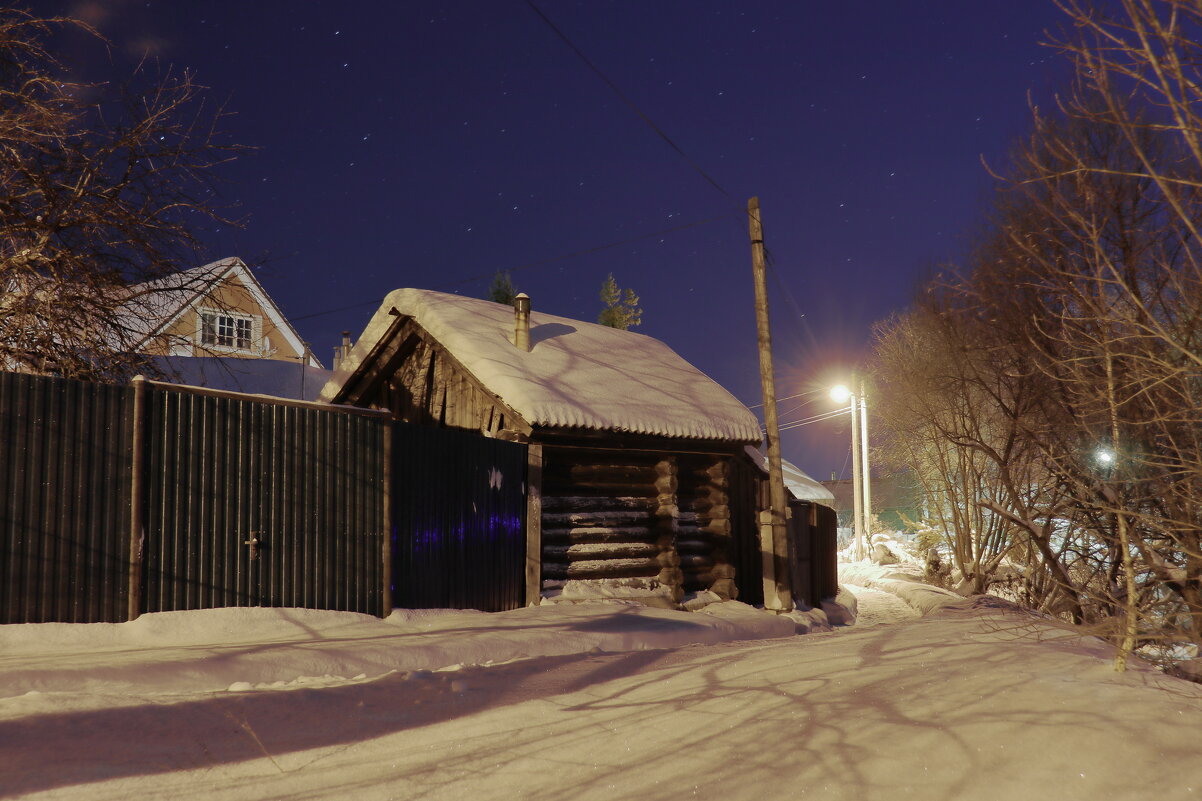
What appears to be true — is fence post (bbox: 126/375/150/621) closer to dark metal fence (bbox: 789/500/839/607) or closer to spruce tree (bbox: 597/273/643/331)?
dark metal fence (bbox: 789/500/839/607)

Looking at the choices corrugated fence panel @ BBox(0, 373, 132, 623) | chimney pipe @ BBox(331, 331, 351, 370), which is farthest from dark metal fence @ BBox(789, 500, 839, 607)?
chimney pipe @ BBox(331, 331, 351, 370)

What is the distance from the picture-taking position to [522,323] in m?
13.5

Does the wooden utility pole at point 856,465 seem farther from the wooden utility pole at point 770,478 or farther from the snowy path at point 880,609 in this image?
the wooden utility pole at point 770,478

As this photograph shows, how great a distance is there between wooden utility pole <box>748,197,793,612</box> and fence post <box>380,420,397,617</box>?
6.73 m

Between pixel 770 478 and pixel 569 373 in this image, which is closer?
pixel 569 373

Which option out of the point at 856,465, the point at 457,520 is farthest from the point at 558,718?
the point at 856,465

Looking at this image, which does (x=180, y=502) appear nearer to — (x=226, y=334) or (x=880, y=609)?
(x=880, y=609)

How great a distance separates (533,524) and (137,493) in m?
5.31

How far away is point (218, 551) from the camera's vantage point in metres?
7.61

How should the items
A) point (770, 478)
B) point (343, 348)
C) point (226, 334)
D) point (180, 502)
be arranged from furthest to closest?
1. point (343, 348)
2. point (226, 334)
3. point (770, 478)
4. point (180, 502)

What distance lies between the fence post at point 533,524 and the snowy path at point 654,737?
4490 millimetres

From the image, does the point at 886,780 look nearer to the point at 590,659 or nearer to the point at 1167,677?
the point at 1167,677

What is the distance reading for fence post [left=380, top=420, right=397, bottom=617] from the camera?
878cm

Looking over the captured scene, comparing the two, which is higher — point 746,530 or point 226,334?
point 226,334
